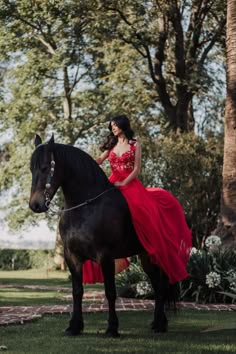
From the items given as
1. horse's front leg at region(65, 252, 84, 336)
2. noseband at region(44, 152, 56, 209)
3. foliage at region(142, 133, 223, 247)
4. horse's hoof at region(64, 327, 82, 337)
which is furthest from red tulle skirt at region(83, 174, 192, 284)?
foliage at region(142, 133, 223, 247)

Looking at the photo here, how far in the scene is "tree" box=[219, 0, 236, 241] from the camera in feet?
46.4

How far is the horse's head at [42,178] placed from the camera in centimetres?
736

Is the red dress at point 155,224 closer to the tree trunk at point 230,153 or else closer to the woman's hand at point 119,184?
the woman's hand at point 119,184

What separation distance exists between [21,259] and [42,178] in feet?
100

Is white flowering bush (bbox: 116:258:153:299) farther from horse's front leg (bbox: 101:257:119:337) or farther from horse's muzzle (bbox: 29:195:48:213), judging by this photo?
horse's muzzle (bbox: 29:195:48:213)

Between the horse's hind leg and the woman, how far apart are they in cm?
28

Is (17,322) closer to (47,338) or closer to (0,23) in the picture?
(47,338)

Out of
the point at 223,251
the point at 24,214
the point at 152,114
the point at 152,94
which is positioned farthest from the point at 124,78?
the point at 223,251

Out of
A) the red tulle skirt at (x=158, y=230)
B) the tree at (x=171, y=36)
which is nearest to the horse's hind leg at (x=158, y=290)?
the red tulle skirt at (x=158, y=230)

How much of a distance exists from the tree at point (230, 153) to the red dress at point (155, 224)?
5822 millimetres

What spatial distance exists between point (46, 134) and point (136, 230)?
88.4ft

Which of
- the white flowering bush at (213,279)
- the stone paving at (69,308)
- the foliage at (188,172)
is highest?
the foliage at (188,172)

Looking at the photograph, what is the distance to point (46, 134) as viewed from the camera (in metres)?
34.4

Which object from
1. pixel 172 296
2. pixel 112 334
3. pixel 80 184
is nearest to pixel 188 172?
pixel 172 296
